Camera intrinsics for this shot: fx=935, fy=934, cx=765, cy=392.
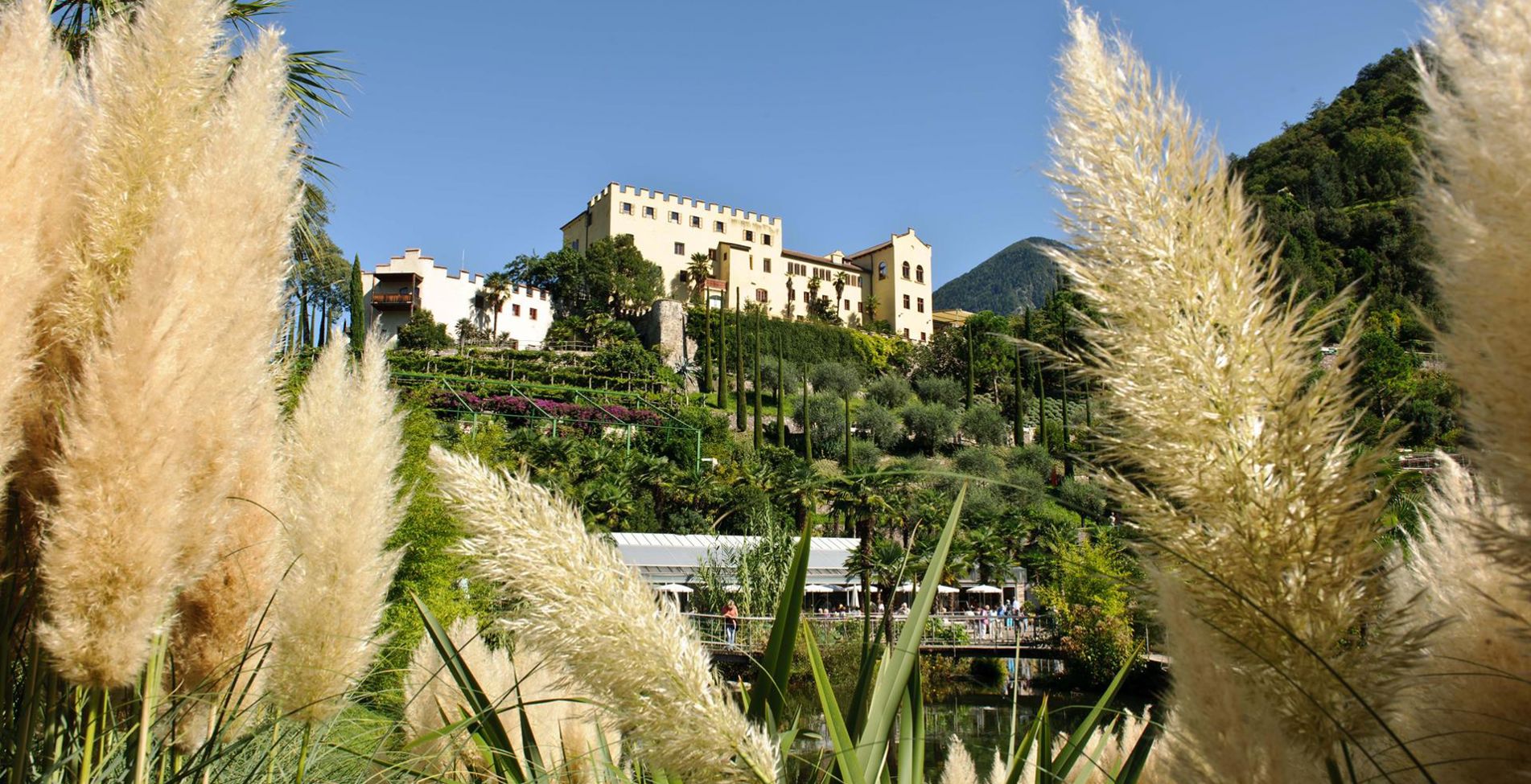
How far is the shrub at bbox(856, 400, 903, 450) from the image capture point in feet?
162

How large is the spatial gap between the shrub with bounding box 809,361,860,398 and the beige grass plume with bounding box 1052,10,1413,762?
52984mm

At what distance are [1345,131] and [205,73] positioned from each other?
73.9 meters

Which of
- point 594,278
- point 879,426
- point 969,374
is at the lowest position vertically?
point 879,426

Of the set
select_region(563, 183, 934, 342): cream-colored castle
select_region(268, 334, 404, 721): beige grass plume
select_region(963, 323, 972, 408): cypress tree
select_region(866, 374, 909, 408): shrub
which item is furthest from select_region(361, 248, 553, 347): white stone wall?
select_region(268, 334, 404, 721): beige grass plume

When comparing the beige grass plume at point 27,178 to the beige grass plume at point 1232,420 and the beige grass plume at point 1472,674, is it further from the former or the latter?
the beige grass plume at point 1472,674

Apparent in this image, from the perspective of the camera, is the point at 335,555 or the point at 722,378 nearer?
the point at 335,555

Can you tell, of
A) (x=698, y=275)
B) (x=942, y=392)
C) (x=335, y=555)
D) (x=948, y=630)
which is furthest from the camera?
(x=698, y=275)

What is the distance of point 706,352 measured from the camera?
53.3m

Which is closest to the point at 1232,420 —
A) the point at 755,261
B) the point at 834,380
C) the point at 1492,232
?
the point at 1492,232

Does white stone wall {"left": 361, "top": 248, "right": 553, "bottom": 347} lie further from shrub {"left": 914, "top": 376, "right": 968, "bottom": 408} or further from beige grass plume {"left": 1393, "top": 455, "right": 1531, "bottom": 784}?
beige grass plume {"left": 1393, "top": 455, "right": 1531, "bottom": 784}

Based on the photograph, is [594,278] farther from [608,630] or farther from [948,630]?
[608,630]

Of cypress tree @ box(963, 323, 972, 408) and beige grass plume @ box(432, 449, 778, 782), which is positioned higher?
cypress tree @ box(963, 323, 972, 408)

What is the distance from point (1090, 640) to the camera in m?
22.0

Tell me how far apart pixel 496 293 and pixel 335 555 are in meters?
55.6
